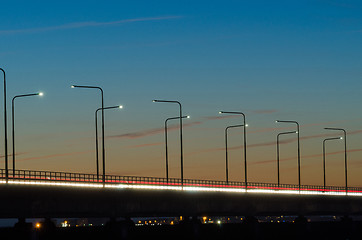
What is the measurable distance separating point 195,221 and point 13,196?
39.5m

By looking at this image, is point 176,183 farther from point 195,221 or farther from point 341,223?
point 341,223

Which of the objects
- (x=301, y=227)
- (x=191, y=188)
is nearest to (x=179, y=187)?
(x=191, y=188)

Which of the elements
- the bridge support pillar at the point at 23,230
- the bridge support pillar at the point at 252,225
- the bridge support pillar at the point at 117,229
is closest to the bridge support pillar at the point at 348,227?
the bridge support pillar at the point at 252,225

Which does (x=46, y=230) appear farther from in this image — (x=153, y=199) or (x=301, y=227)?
(x=301, y=227)

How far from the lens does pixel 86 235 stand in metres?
111

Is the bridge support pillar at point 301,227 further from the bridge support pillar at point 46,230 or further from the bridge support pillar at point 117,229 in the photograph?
the bridge support pillar at point 46,230

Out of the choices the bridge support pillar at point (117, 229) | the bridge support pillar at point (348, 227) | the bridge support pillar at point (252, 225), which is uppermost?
the bridge support pillar at point (117, 229)

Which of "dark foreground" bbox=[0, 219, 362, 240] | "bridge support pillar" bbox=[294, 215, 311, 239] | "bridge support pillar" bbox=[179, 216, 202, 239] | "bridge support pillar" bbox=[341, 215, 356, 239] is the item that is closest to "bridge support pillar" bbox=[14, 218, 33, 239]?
"dark foreground" bbox=[0, 219, 362, 240]

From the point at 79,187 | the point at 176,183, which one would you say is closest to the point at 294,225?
the point at 176,183

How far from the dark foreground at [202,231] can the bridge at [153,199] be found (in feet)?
7.50

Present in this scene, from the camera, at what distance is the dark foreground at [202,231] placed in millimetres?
99375

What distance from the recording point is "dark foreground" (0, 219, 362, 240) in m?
99.4

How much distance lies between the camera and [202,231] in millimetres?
130500

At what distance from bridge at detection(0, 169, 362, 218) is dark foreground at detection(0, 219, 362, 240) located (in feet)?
7.50
